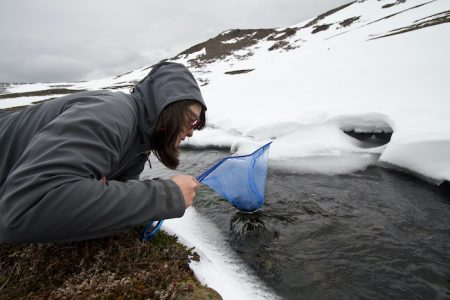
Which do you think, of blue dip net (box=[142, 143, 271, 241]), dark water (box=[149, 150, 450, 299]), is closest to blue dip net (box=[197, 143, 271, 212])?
blue dip net (box=[142, 143, 271, 241])

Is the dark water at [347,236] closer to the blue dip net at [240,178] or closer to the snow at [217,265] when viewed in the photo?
the snow at [217,265]

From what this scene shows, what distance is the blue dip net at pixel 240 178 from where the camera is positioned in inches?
166

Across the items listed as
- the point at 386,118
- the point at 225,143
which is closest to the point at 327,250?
the point at 386,118

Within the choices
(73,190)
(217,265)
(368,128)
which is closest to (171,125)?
(73,190)

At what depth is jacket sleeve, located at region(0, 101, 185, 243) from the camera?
1281 millimetres

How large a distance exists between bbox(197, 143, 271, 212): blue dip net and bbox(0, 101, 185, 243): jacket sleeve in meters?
2.53

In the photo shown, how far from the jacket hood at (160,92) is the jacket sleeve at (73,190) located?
46 cm

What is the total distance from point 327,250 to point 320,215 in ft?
2.89

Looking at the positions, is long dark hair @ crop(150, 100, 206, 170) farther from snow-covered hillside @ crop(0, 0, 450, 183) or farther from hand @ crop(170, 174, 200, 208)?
snow-covered hillside @ crop(0, 0, 450, 183)

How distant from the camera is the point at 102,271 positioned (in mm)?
2643

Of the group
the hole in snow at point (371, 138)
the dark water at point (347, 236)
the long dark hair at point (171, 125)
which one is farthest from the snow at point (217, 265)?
the hole in snow at point (371, 138)

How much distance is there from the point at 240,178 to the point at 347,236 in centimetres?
181

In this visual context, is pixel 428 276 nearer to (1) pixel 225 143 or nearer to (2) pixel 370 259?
(2) pixel 370 259

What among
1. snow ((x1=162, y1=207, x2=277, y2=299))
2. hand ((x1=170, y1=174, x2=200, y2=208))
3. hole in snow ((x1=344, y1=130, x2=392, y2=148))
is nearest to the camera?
hand ((x1=170, y1=174, x2=200, y2=208))
